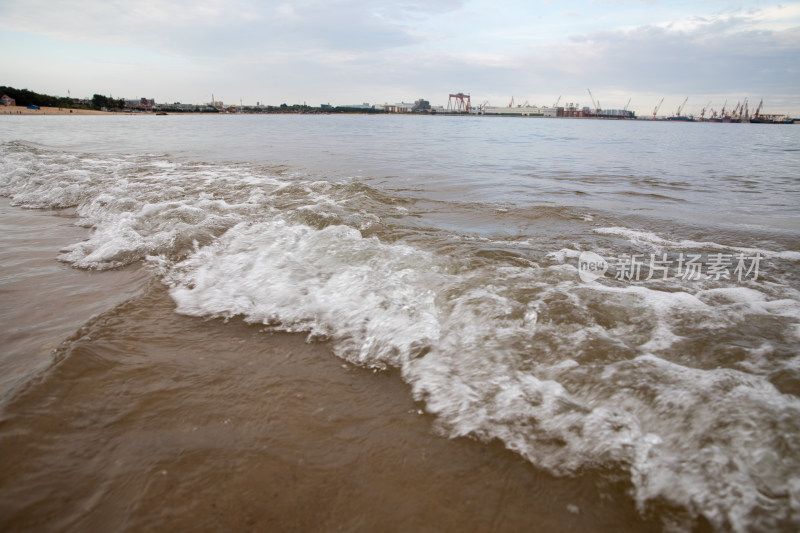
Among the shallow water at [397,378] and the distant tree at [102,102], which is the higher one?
the distant tree at [102,102]

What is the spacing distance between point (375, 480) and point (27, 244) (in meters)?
5.27

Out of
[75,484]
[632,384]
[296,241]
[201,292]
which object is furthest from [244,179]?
[632,384]

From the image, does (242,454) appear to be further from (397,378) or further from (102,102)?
(102,102)

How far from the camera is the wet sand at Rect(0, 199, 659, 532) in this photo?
55.6 inches

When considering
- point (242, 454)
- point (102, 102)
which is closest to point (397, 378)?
point (242, 454)

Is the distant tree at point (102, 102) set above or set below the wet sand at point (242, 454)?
above

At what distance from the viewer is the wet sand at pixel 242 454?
141 centimetres

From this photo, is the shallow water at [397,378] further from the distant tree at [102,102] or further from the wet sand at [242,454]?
the distant tree at [102,102]

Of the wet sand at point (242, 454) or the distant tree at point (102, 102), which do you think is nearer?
the wet sand at point (242, 454)

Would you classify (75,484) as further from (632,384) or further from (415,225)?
→ (415,225)

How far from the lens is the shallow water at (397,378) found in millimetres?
1477

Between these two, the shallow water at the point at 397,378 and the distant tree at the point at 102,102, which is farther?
the distant tree at the point at 102,102

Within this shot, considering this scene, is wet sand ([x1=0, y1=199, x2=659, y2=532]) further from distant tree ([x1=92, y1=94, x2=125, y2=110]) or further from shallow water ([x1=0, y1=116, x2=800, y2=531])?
distant tree ([x1=92, y1=94, x2=125, y2=110])

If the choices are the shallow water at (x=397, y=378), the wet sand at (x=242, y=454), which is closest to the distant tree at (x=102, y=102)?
the shallow water at (x=397, y=378)
